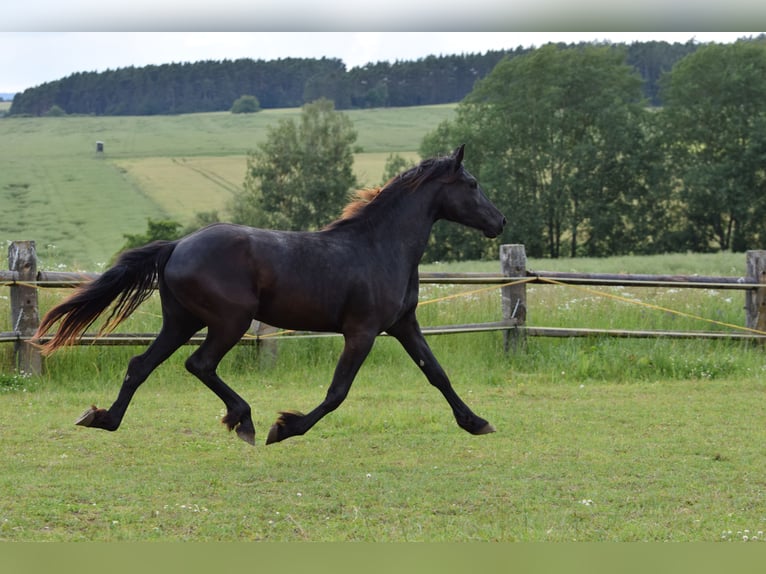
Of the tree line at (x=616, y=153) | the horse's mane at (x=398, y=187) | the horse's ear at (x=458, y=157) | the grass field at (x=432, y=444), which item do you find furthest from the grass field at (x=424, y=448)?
the tree line at (x=616, y=153)

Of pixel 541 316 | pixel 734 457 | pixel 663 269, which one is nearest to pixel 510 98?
pixel 663 269

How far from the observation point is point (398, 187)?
6340 mm

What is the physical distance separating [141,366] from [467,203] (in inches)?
93.7

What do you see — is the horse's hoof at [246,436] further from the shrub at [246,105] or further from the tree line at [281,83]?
the shrub at [246,105]

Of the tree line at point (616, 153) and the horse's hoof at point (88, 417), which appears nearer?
the horse's hoof at point (88, 417)

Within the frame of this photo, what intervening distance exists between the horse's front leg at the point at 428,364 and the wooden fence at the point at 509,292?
137 inches

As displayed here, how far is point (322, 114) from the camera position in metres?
48.0

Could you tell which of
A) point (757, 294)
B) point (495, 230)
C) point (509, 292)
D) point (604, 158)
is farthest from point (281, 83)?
point (495, 230)

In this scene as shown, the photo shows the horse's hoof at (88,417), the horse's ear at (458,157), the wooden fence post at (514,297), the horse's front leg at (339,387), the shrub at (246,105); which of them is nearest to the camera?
the horse's hoof at (88,417)

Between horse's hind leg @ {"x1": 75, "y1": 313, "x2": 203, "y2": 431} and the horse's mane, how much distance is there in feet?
4.12

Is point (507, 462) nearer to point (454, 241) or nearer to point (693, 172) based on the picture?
point (454, 241)

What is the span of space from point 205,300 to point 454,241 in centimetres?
3473

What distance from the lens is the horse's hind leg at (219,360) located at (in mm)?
5715

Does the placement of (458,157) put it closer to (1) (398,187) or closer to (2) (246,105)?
(1) (398,187)
